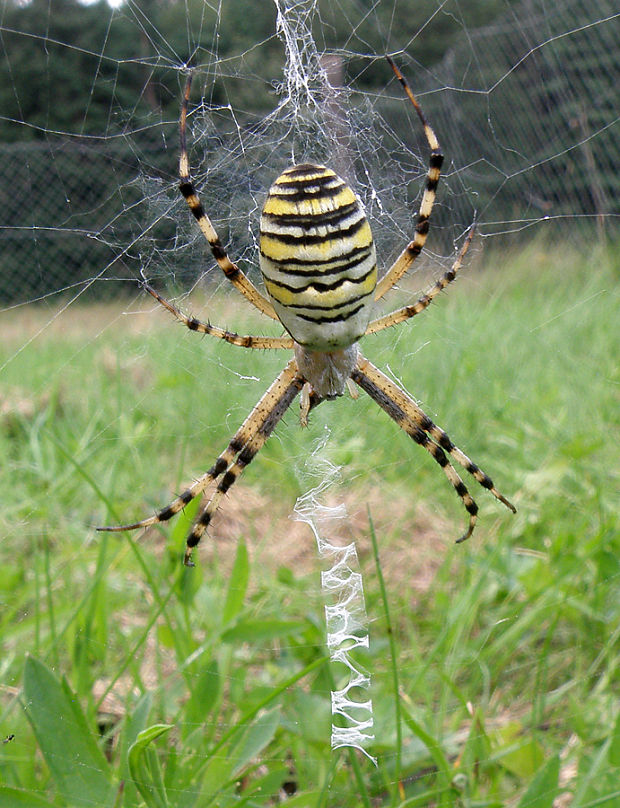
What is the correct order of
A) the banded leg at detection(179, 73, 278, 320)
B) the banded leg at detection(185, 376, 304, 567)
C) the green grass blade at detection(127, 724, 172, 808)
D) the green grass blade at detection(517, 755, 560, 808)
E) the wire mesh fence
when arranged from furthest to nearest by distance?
the wire mesh fence, the banded leg at detection(185, 376, 304, 567), the banded leg at detection(179, 73, 278, 320), the green grass blade at detection(517, 755, 560, 808), the green grass blade at detection(127, 724, 172, 808)

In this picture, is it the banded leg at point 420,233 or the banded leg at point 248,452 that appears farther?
the banded leg at point 248,452

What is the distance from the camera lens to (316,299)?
1.51 m

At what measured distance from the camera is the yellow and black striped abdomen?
56.3 inches

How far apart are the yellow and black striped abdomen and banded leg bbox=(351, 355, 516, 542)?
88 centimetres

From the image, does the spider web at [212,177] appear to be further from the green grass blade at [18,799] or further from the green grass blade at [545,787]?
the green grass blade at [545,787]

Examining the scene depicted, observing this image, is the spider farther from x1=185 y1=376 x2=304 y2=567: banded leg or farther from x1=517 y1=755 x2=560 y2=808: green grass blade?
x1=517 y1=755 x2=560 y2=808: green grass blade

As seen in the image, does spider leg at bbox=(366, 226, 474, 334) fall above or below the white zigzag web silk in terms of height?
above

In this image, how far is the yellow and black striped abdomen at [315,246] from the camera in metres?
1.43

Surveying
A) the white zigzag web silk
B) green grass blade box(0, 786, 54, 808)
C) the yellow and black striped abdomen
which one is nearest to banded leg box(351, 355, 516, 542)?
the white zigzag web silk

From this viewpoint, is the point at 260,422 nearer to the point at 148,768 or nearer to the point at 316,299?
the point at 316,299

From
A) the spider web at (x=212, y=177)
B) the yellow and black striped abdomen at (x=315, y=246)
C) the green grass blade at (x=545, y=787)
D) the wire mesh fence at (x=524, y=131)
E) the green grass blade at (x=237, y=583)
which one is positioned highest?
the wire mesh fence at (x=524, y=131)

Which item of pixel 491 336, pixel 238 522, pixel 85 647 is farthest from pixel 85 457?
pixel 491 336

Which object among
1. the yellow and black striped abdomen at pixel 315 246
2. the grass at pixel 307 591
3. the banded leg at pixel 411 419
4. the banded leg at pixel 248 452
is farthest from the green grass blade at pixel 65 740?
the banded leg at pixel 411 419

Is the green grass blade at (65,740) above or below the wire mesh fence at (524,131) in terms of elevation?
below
